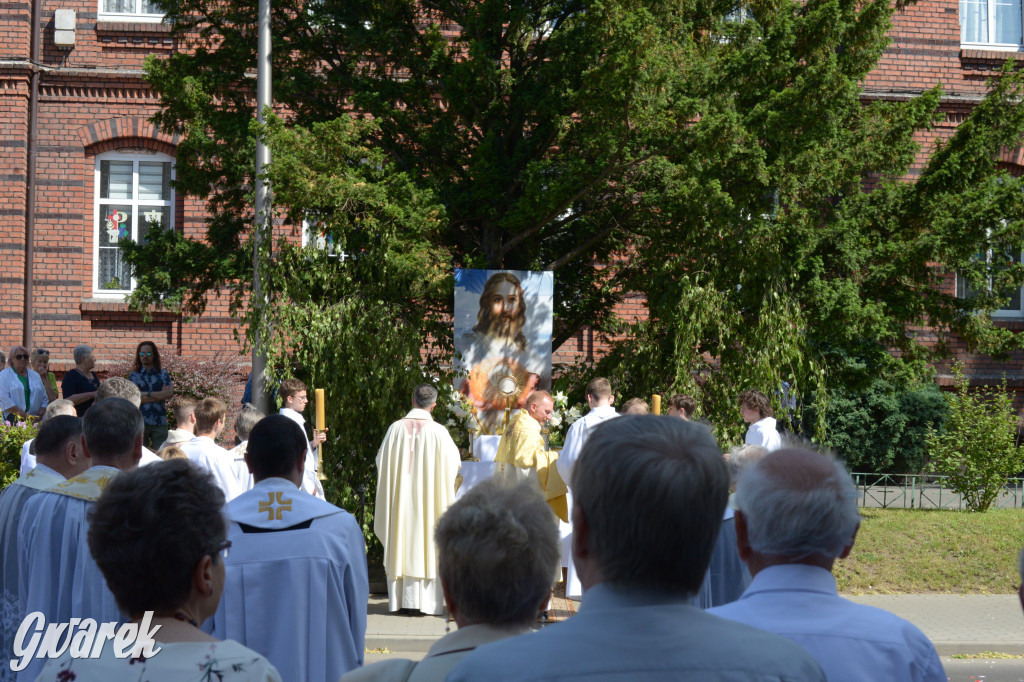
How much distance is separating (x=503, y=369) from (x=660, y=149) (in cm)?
294

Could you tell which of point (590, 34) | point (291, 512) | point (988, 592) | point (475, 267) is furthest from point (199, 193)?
point (988, 592)

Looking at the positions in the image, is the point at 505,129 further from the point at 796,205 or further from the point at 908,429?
the point at 908,429

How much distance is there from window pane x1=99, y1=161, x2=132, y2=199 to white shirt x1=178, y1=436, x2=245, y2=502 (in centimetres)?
1173

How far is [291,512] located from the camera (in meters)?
3.80

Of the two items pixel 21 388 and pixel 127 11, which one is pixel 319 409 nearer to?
pixel 21 388

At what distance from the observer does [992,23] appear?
19.0m

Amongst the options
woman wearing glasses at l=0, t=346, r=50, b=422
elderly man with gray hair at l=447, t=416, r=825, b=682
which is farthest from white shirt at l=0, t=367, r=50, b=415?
elderly man with gray hair at l=447, t=416, r=825, b=682

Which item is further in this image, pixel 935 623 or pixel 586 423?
pixel 586 423

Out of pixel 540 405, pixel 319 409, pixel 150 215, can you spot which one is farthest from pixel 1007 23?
pixel 319 409

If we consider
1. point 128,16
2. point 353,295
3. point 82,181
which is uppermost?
point 128,16

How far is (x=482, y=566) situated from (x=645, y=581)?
0.61 meters

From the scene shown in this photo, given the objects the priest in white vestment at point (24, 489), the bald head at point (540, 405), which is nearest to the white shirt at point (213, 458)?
the priest in white vestment at point (24, 489)

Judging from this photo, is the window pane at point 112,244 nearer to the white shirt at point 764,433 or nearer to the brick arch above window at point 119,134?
the brick arch above window at point 119,134

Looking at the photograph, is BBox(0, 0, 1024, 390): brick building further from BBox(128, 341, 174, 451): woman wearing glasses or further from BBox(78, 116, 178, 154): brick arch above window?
BBox(128, 341, 174, 451): woman wearing glasses
